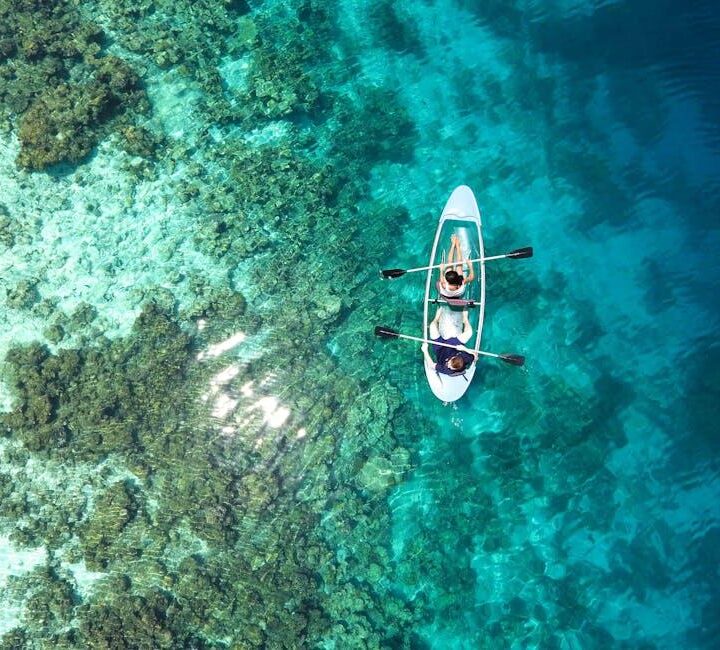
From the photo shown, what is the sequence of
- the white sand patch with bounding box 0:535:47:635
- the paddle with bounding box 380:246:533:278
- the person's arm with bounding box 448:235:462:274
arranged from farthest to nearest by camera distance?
the person's arm with bounding box 448:235:462:274, the paddle with bounding box 380:246:533:278, the white sand patch with bounding box 0:535:47:635

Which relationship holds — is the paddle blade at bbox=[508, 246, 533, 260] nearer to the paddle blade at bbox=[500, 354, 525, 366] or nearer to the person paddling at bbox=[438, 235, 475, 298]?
the person paddling at bbox=[438, 235, 475, 298]

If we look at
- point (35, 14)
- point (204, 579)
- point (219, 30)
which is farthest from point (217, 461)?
point (35, 14)

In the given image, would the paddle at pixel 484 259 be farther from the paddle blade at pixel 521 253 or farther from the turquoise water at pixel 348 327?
the turquoise water at pixel 348 327

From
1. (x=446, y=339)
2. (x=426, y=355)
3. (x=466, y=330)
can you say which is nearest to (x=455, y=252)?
(x=466, y=330)

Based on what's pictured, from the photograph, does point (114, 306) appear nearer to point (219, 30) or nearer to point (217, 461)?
point (217, 461)

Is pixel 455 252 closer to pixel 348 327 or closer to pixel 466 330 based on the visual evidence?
pixel 466 330

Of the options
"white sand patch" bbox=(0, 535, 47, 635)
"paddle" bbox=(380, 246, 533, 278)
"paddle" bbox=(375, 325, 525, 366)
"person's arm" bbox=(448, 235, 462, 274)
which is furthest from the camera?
"person's arm" bbox=(448, 235, 462, 274)

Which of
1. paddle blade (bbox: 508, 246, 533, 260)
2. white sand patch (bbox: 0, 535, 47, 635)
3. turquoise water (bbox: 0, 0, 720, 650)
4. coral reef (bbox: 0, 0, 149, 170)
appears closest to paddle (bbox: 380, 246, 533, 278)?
paddle blade (bbox: 508, 246, 533, 260)

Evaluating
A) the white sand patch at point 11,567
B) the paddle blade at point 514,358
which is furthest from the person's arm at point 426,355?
the white sand patch at point 11,567
